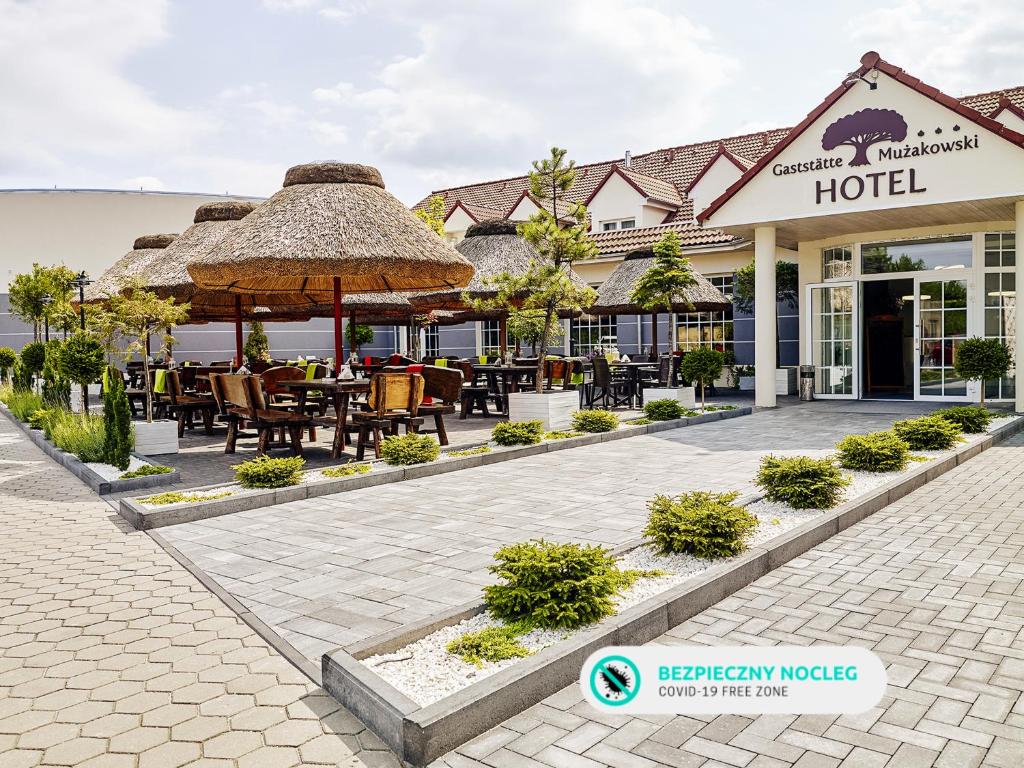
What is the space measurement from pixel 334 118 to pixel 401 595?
12476 millimetres

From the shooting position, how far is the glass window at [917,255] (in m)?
15.1

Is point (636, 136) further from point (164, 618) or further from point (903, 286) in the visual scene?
point (164, 618)

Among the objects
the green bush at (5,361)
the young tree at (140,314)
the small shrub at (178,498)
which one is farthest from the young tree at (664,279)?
the green bush at (5,361)

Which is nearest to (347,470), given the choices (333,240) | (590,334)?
(333,240)

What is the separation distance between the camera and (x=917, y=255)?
15.5 m

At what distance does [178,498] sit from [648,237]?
1726 centimetres

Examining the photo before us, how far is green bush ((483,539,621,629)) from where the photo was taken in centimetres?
376

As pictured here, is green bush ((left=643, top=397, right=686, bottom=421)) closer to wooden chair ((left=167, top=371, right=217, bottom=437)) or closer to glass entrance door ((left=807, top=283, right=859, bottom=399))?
glass entrance door ((left=807, top=283, right=859, bottom=399))

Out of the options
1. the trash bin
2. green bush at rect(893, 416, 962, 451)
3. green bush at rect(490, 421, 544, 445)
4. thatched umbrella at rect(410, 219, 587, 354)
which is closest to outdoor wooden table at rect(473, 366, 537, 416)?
thatched umbrella at rect(410, 219, 587, 354)

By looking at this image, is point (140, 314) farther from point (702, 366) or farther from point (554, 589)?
point (702, 366)

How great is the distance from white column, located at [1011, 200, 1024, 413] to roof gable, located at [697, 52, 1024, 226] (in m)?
0.77

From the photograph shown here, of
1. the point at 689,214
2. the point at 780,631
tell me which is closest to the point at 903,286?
the point at 689,214

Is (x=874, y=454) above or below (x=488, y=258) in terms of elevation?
below

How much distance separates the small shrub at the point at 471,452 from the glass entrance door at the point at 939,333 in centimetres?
1031
